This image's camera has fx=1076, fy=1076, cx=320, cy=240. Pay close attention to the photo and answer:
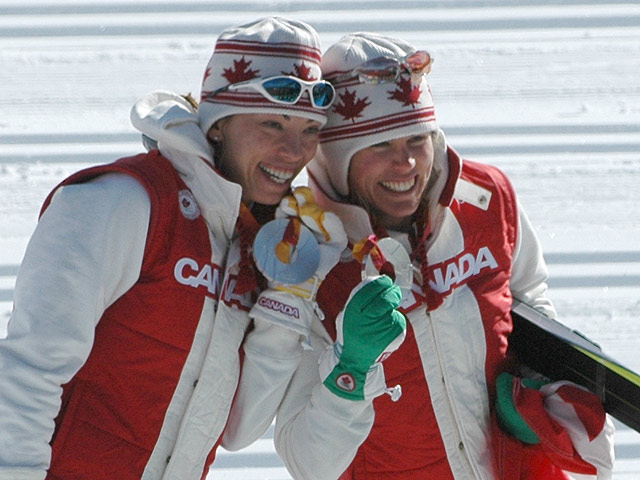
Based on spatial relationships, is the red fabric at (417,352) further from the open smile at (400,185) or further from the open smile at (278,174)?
the open smile at (278,174)

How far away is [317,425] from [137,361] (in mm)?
410

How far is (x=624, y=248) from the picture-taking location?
13.5 ft

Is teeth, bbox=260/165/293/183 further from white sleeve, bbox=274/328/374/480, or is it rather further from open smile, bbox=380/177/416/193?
white sleeve, bbox=274/328/374/480

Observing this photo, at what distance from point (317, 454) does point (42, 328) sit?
66cm

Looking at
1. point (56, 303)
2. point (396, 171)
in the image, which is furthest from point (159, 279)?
point (396, 171)

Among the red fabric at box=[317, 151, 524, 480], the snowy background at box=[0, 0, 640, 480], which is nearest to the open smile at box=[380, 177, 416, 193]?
the red fabric at box=[317, 151, 524, 480]

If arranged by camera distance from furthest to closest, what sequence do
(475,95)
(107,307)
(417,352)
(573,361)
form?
(475,95) < (573,361) < (417,352) < (107,307)

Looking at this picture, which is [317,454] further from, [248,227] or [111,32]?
[111,32]

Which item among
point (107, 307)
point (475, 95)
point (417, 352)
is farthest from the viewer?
point (475, 95)

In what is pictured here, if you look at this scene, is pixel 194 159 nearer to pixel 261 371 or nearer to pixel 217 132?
pixel 217 132

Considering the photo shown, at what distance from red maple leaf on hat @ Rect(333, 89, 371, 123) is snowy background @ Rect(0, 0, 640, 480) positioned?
1446 mm

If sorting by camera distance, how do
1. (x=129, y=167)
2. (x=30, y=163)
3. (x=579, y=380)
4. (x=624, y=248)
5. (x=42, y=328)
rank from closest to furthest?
(x=42, y=328) < (x=129, y=167) < (x=579, y=380) < (x=624, y=248) < (x=30, y=163)

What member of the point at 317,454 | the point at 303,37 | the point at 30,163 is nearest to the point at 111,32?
the point at 30,163

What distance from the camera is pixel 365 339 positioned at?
2156 millimetres
